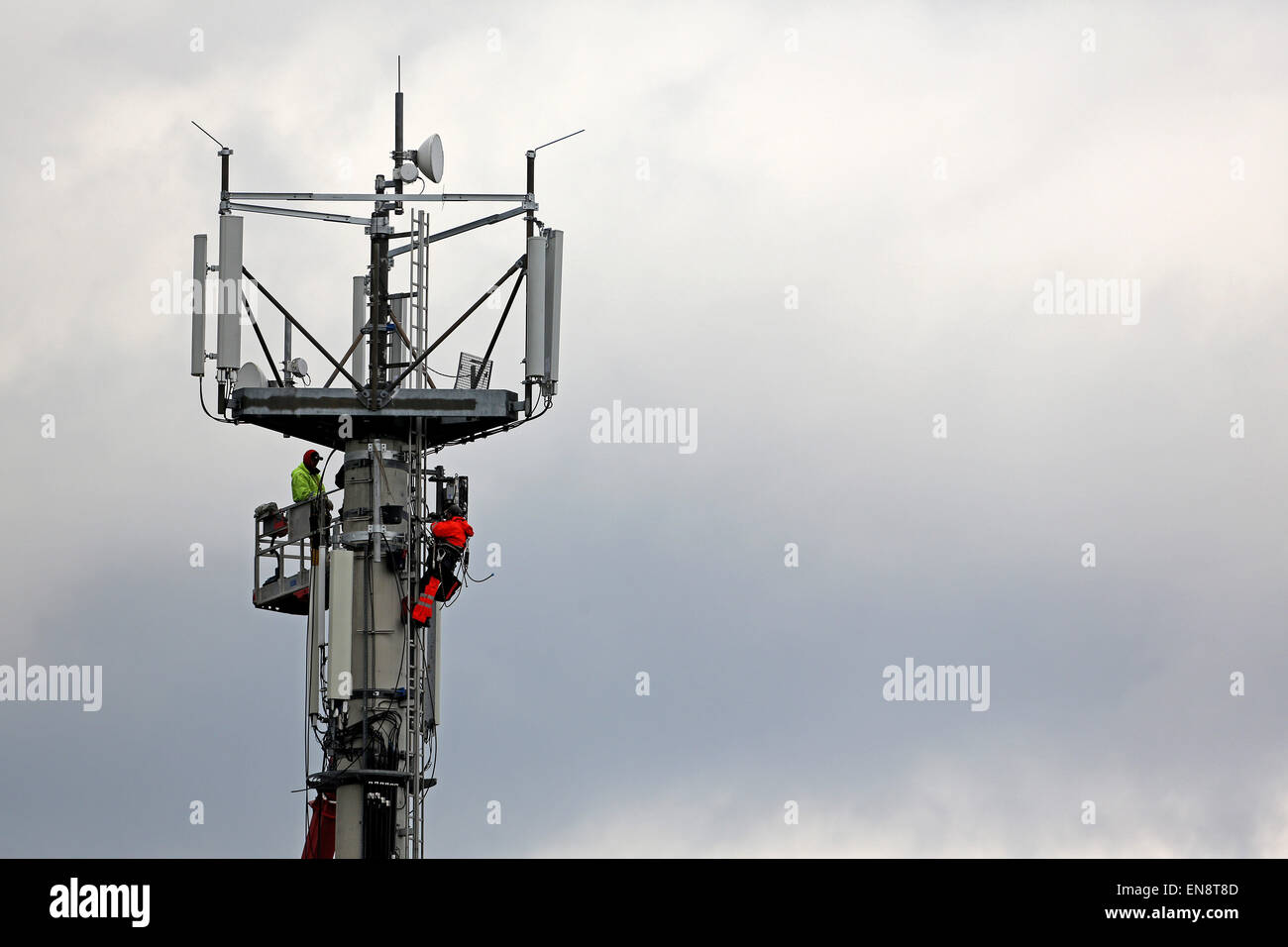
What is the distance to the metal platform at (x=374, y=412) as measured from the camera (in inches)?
2365

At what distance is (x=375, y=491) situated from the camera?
6062 cm

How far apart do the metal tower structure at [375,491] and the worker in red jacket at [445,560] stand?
289 mm

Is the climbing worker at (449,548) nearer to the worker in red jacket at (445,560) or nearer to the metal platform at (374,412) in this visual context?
the worker in red jacket at (445,560)

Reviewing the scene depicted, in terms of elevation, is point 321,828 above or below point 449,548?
below

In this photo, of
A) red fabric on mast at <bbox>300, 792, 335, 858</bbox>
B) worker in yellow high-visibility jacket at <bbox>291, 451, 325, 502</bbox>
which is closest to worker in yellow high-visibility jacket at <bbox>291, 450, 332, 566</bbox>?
worker in yellow high-visibility jacket at <bbox>291, 451, 325, 502</bbox>

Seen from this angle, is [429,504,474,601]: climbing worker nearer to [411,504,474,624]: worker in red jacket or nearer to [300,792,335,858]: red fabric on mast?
[411,504,474,624]: worker in red jacket

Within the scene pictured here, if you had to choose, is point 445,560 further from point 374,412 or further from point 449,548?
point 374,412

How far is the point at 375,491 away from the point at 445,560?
7.21ft

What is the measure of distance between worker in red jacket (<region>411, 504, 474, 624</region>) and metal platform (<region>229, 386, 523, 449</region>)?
2180 mm

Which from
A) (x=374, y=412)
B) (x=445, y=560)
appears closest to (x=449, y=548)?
(x=445, y=560)

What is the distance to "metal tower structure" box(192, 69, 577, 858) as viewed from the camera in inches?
2336

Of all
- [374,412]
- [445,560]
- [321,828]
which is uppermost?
[374,412]
